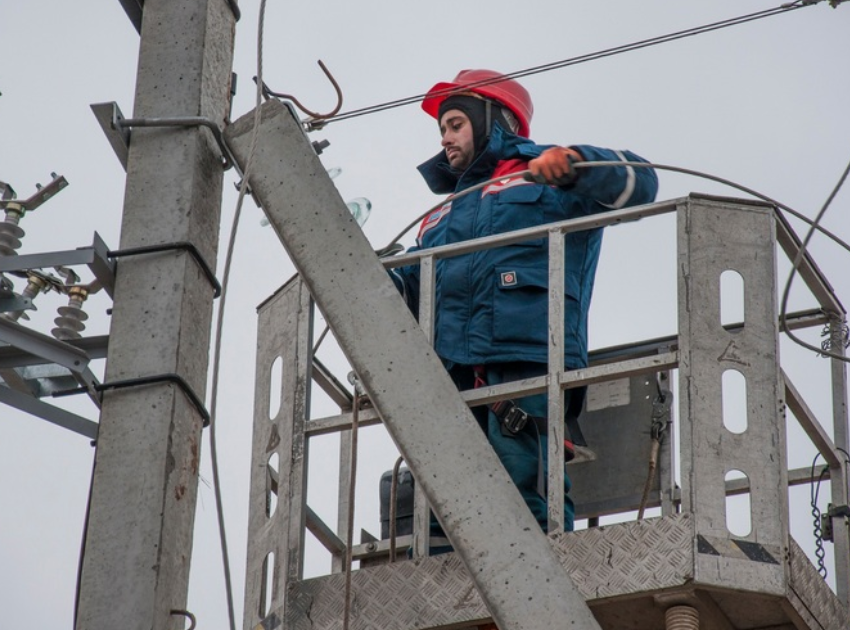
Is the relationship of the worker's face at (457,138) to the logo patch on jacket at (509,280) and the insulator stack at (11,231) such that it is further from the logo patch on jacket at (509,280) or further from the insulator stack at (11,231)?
the insulator stack at (11,231)

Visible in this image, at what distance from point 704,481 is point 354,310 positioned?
2480 millimetres

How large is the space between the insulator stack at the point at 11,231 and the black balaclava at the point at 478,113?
390 cm

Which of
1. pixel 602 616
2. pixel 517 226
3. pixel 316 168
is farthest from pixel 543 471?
pixel 316 168

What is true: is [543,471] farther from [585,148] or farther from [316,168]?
[316,168]

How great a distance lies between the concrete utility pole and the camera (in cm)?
521

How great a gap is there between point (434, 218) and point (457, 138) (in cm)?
61

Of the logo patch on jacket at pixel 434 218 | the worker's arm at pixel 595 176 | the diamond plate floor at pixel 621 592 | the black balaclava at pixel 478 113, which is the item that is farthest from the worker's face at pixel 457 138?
the diamond plate floor at pixel 621 592

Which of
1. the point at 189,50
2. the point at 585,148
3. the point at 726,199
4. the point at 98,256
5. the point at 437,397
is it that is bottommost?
the point at 437,397

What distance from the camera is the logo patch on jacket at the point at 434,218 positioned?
9.41m

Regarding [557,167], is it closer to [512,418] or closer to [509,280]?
[509,280]

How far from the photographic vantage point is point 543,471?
8.26 metres

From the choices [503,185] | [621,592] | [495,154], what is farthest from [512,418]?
[495,154]

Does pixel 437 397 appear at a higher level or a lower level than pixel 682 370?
lower

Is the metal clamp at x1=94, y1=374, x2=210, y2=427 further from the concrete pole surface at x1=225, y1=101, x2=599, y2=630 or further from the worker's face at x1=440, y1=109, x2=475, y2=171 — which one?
the worker's face at x1=440, y1=109, x2=475, y2=171
